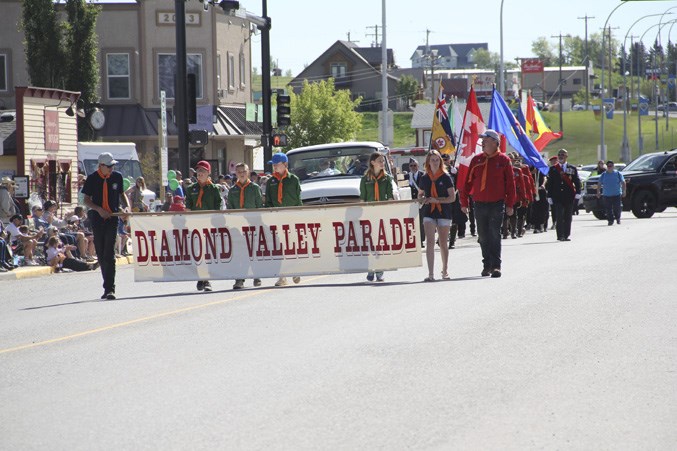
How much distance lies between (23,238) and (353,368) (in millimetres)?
15408

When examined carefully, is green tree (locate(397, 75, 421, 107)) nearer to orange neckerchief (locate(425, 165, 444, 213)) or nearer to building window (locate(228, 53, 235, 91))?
building window (locate(228, 53, 235, 91))

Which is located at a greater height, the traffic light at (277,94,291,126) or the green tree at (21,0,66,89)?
the green tree at (21,0,66,89)

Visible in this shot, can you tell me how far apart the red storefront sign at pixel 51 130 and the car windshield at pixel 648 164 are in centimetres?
1771

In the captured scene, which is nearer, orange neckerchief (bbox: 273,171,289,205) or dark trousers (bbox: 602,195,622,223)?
orange neckerchief (bbox: 273,171,289,205)

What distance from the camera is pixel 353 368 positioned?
9.68 metres

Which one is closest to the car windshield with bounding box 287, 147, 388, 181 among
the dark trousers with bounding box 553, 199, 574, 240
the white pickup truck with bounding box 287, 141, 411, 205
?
the white pickup truck with bounding box 287, 141, 411, 205

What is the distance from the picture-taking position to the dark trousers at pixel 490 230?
17531 mm

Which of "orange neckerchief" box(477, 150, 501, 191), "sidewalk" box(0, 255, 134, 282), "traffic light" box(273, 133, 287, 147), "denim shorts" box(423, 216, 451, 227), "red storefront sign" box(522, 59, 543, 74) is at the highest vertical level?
"red storefront sign" box(522, 59, 543, 74)

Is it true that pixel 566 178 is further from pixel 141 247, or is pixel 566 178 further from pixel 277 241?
pixel 141 247

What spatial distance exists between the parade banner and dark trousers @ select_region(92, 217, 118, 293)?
72 cm

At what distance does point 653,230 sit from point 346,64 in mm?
108634

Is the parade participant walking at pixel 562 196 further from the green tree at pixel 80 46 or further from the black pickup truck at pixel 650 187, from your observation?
the green tree at pixel 80 46

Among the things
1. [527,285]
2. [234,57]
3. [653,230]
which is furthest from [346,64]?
[527,285]

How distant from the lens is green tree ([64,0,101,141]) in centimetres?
4503
